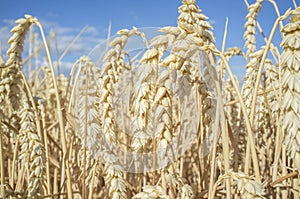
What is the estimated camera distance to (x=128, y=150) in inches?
62.2

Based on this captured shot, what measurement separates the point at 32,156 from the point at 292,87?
0.77 meters

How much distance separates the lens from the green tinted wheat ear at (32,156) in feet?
3.41

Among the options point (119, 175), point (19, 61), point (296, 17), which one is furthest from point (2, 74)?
point (296, 17)

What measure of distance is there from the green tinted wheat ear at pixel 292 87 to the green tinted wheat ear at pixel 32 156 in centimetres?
71

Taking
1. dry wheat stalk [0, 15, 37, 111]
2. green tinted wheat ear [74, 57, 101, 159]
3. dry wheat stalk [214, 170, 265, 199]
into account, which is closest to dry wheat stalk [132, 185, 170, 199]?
dry wheat stalk [214, 170, 265, 199]

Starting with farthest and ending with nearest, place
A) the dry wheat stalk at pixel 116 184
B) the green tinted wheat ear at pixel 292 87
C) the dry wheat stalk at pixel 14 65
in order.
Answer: the dry wheat stalk at pixel 14 65 < the dry wheat stalk at pixel 116 184 < the green tinted wheat ear at pixel 292 87

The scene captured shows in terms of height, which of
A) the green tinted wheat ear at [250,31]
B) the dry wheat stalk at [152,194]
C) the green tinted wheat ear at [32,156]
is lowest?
the dry wheat stalk at [152,194]

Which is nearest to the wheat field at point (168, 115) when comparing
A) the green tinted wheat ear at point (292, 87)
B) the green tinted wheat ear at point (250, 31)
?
the green tinted wheat ear at point (292, 87)

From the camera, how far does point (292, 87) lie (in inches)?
24.0

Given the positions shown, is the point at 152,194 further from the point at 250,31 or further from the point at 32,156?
the point at 250,31

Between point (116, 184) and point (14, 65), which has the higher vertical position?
point (14, 65)

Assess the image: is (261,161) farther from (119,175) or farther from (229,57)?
(119,175)

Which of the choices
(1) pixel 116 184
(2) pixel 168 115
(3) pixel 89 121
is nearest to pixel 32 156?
(3) pixel 89 121

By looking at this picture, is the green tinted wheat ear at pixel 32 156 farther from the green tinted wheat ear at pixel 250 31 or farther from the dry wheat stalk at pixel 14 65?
the green tinted wheat ear at pixel 250 31
